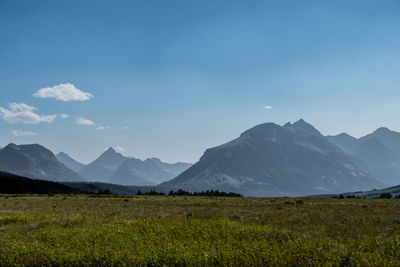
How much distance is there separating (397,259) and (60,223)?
21477 millimetres

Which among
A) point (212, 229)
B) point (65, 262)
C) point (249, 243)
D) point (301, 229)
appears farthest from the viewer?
point (301, 229)

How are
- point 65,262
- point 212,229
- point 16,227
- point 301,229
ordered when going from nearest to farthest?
point 65,262 < point 212,229 < point 301,229 < point 16,227

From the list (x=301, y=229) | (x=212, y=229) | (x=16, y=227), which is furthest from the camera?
(x=16, y=227)

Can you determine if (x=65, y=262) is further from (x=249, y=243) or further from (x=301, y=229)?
(x=301, y=229)

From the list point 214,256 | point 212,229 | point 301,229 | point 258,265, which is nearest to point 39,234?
point 212,229

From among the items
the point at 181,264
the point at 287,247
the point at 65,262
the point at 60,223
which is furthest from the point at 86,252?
the point at 60,223

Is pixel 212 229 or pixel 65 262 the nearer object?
pixel 65 262

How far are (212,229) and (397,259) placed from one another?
8.97 metres

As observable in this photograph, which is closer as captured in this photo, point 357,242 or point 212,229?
point 357,242

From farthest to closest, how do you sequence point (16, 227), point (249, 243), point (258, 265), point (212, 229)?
point (16, 227), point (212, 229), point (249, 243), point (258, 265)

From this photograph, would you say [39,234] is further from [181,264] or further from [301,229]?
[301,229]

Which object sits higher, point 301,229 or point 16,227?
point 301,229

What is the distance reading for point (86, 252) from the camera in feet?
45.8

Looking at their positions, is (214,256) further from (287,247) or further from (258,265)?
(287,247)
